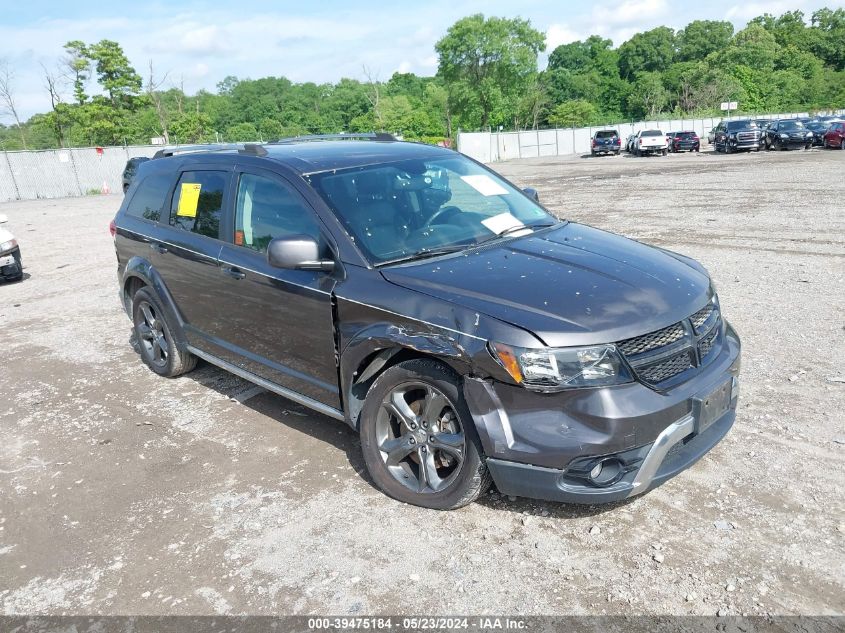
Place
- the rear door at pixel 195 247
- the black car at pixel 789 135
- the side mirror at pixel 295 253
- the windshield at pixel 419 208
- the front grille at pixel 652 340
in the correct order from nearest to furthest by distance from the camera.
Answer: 1. the front grille at pixel 652 340
2. the side mirror at pixel 295 253
3. the windshield at pixel 419 208
4. the rear door at pixel 195 247
5. the black car at pixel 789 135

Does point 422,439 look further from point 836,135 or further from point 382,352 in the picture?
point 836,135

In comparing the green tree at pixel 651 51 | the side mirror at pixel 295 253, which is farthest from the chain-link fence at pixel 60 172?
the green tree at pixel 651 51

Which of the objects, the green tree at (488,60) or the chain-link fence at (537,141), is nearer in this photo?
the chain-link fence at (537,141)

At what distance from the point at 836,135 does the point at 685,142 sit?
10.2 metres

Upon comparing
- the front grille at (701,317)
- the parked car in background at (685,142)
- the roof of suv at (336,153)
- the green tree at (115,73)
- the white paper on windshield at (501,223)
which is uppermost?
the green tree at (115,73)

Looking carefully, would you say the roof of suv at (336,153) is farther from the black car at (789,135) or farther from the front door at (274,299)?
the black car at (789,135)

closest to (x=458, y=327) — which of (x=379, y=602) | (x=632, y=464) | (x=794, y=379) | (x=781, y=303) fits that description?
(x=632, y=464)

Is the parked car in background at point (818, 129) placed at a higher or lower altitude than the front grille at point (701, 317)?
lower

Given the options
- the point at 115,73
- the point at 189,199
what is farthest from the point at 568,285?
the point at 115,73

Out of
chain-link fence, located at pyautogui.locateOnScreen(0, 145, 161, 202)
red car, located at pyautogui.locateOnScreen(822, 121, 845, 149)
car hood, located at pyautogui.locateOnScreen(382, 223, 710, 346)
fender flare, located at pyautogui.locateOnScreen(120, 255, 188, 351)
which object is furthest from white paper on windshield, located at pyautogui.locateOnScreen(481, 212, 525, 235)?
red car, located at pyautogui.locateOnScreen(822, 121, 845, 149)

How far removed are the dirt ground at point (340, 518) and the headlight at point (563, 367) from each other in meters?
0.81

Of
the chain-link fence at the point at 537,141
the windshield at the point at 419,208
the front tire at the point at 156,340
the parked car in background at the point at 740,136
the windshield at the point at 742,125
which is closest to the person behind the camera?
the windshield at the point at 419,208

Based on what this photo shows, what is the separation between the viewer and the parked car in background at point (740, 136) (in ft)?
118

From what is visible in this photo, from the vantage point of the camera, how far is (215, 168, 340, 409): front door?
3.88 m
